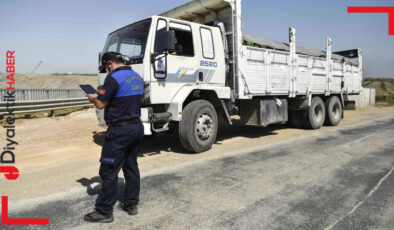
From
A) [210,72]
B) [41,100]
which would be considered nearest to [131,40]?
[210,72]

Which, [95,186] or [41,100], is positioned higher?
[41,100]

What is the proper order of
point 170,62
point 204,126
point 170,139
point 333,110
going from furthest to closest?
point 333,110 → point 170,139 → point 204,126 → point 170,62

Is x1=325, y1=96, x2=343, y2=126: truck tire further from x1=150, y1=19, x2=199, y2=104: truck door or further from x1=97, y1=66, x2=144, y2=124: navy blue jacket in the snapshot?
x1=97, y1=66, x2=144, y2=124: navy blue jacket

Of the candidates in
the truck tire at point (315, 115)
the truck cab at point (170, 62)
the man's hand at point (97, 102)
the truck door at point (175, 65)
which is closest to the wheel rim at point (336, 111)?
the truck tire at point (315, 115)

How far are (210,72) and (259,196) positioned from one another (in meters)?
3.42

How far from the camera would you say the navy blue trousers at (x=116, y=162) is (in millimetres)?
2977

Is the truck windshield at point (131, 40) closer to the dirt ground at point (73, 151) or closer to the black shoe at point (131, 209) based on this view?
the dirt ground at point (73, 151)

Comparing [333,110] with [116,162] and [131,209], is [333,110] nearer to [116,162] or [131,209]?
[131,209]

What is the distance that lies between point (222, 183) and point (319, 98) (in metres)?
7.05

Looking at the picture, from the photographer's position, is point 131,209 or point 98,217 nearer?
point 98,217

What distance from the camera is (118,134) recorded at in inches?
119

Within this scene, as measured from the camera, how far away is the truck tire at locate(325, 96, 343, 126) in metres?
10.1

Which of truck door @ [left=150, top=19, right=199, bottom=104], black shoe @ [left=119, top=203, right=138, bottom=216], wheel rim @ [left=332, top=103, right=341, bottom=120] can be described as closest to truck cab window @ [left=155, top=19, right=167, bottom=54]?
truck door @ [left=150, top=19, right=199, bottom=104]

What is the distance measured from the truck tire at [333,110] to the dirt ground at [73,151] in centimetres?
146
